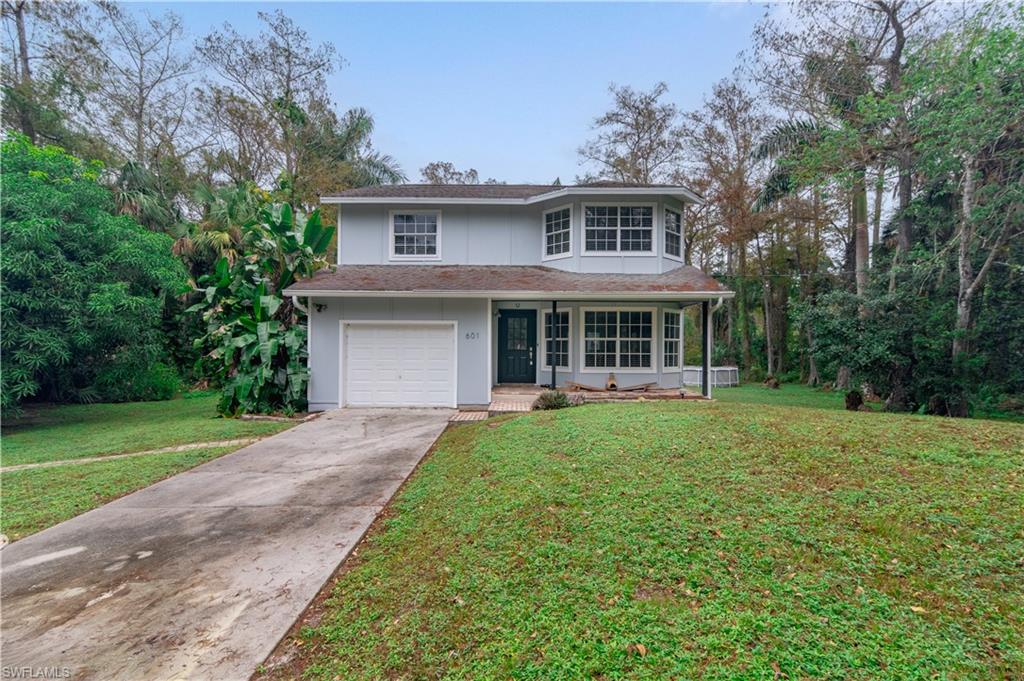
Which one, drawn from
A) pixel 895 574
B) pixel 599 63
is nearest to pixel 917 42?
pixel 599 63

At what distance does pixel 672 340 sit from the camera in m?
13.2

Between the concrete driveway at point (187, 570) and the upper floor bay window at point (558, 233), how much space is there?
8.49 metres

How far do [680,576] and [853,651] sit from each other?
3.42ft

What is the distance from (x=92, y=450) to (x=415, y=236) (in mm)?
8817

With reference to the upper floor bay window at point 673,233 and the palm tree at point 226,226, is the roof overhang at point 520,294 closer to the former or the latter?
the upper floor bay window at point 673,233

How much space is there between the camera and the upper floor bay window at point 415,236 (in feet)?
44.8

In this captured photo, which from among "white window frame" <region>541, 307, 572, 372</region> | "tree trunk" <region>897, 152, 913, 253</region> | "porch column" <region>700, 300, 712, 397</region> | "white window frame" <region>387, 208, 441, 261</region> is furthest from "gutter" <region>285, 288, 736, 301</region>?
"tree trunk" <region>897, 152, 913, 253</region>

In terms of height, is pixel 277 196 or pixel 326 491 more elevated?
pixel 277 196

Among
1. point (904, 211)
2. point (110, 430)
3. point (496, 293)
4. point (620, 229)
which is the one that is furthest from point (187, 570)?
point (904, 211)

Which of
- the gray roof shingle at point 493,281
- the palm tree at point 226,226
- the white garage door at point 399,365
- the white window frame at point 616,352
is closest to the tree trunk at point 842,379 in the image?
the gray roof shingle at point 493,281

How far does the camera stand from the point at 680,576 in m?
3.40

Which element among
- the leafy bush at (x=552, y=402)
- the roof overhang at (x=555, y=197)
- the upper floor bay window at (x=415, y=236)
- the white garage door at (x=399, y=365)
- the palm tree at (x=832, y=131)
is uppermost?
the palm tree at (x=832, y=131)

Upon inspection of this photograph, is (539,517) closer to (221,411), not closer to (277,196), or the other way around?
(221,411)

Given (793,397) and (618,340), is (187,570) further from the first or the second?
(793,397)
